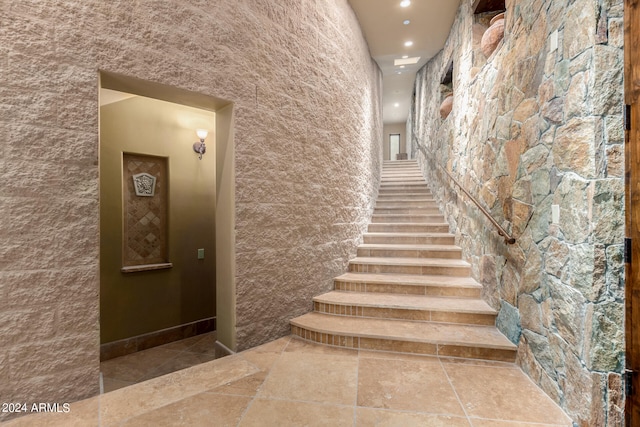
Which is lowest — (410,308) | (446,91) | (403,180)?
(410,308)

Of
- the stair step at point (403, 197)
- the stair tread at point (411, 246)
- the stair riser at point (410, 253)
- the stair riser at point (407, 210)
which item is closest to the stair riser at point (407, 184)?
the stair step at point (403, 197)

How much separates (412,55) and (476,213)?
13.6 ft

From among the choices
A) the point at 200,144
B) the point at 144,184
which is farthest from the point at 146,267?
the point at 200,144

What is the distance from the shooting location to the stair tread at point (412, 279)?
10.4 ft

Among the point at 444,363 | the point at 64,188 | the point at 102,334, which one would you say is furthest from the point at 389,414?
the point at 102,334

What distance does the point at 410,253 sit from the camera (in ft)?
13.1

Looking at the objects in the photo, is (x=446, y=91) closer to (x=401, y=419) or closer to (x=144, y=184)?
(x=144, y=184)

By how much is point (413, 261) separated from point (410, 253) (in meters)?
0.23

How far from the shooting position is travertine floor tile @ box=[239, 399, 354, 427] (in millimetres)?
1602

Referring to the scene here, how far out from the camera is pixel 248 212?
250 cm

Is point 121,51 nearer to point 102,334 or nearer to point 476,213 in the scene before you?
point 102,334

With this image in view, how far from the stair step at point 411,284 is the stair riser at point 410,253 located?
478mm

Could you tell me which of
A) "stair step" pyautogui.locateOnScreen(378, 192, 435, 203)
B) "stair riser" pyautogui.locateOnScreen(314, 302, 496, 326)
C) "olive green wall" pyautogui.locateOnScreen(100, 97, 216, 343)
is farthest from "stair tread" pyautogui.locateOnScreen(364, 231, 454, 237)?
"olive green wall" pyautogui.locateOnScreen(100, 97, 216, 343)

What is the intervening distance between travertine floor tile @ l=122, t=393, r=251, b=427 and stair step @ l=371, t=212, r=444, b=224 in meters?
3.86
